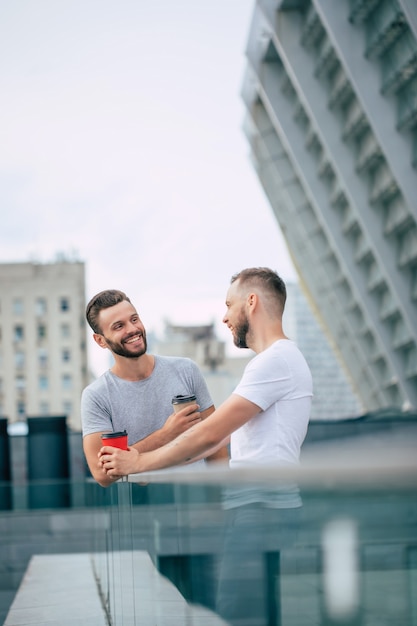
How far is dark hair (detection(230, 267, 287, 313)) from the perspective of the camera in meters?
3.74

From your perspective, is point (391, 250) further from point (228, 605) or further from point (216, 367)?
point (216, 367)

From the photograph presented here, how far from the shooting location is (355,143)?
3033cm

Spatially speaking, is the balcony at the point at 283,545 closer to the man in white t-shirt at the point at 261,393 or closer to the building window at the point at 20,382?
the man in white t-shirt at the point at 261,393

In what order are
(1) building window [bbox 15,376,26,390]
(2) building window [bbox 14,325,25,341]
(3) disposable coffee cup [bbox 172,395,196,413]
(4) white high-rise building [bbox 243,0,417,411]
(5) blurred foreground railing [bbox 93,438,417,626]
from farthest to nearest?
(1) building window [bbox 15,376,26,390] → (2) building window [bbox 14,325,25,341] → (4) white high-rise building [bbox 243,0,417,411] → (3) disposable coffee cup [bbox 172,395,196,413] → (5) blurred foreground railing [bbox 93,438,417,626]

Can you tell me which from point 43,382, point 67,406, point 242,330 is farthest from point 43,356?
point 242,330

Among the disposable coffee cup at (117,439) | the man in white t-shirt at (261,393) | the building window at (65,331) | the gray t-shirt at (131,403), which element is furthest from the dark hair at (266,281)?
the building window at (65,331)

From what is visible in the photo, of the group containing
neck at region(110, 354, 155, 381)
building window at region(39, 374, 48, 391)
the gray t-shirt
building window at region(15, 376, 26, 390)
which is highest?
building window at region(15, 376, 26, 390)

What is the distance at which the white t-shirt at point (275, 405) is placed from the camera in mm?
3486

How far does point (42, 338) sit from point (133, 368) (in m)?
123

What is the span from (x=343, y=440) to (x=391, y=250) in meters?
5.87

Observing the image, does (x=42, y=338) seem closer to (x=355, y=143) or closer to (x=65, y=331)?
(x=65, y=331)

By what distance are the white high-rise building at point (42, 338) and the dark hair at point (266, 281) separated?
118227mm

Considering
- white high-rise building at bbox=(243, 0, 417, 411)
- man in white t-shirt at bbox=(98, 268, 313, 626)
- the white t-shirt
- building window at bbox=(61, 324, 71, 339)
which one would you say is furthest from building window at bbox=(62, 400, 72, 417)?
the white t-shirt

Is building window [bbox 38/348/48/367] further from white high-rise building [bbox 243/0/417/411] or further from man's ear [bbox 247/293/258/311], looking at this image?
man's ear [bbox 247/293/258/311]
